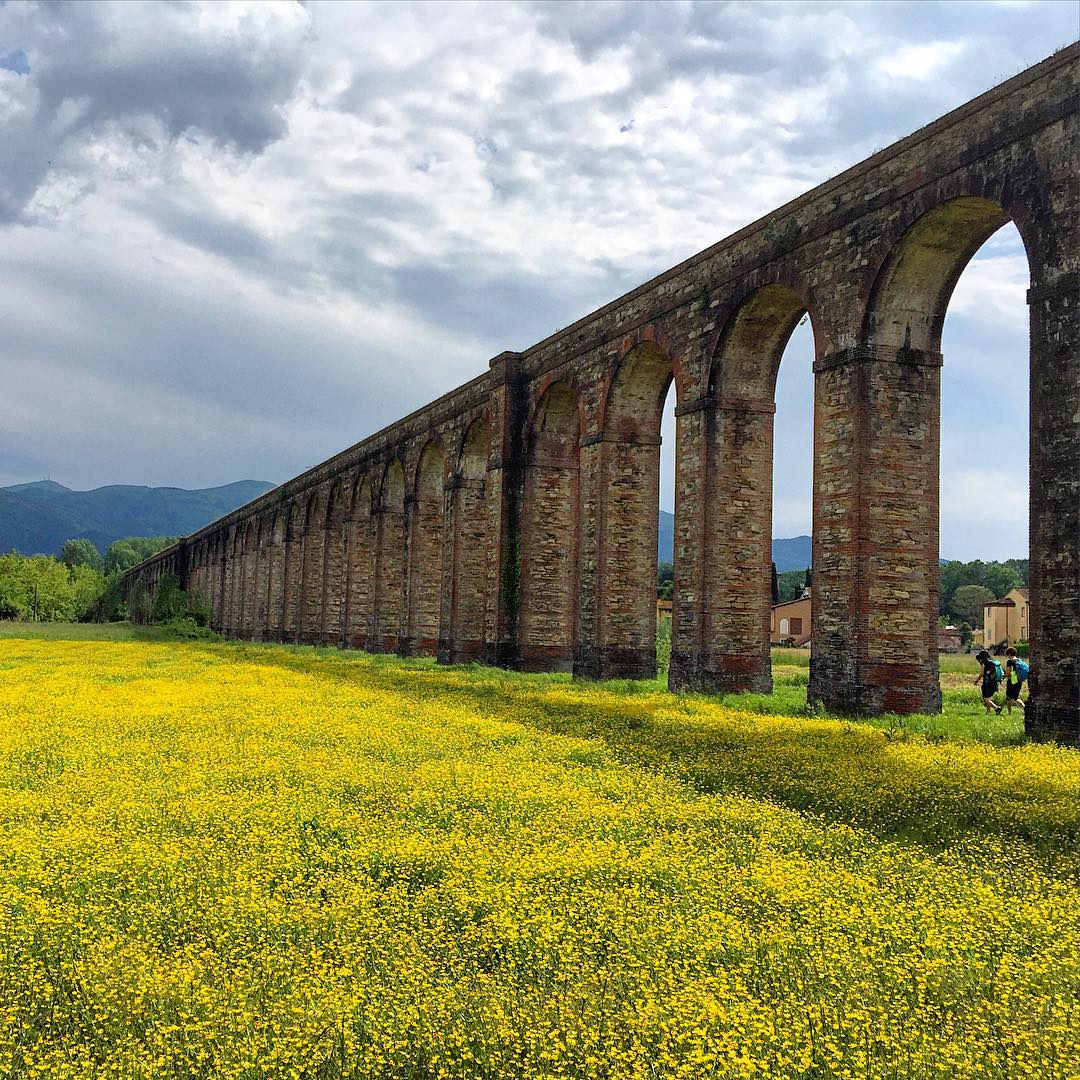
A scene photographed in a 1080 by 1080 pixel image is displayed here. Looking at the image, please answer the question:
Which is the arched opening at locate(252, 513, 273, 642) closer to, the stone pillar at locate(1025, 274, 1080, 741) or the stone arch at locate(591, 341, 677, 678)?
the stone arch at locate(591, 341, 677, 678)

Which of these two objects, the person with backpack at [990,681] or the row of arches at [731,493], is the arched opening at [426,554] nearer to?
the row of arches at [731,493]

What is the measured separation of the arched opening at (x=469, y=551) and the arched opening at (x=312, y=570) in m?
14.7

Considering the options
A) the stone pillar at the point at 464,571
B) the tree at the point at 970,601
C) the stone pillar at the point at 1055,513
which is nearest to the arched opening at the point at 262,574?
the stone pillar at the point at 464,571

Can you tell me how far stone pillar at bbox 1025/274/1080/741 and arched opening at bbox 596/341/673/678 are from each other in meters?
9.39

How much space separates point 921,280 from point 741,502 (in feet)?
15.6

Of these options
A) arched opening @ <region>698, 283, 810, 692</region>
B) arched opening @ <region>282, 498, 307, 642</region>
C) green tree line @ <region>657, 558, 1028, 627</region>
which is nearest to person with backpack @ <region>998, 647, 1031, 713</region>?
arched opening @ <region>698, 283, 810, 692</region>

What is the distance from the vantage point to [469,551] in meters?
26.9

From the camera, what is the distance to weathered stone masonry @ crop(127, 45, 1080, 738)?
36.7ft

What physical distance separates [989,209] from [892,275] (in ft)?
4.61

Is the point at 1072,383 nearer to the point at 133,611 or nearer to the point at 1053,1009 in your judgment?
the point at 1053,1009

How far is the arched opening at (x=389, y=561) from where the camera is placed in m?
33.8

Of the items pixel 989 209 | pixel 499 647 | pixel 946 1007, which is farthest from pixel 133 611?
pixel 946 1007

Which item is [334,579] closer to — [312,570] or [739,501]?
[312,570]

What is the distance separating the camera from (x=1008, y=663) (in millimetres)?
14492
